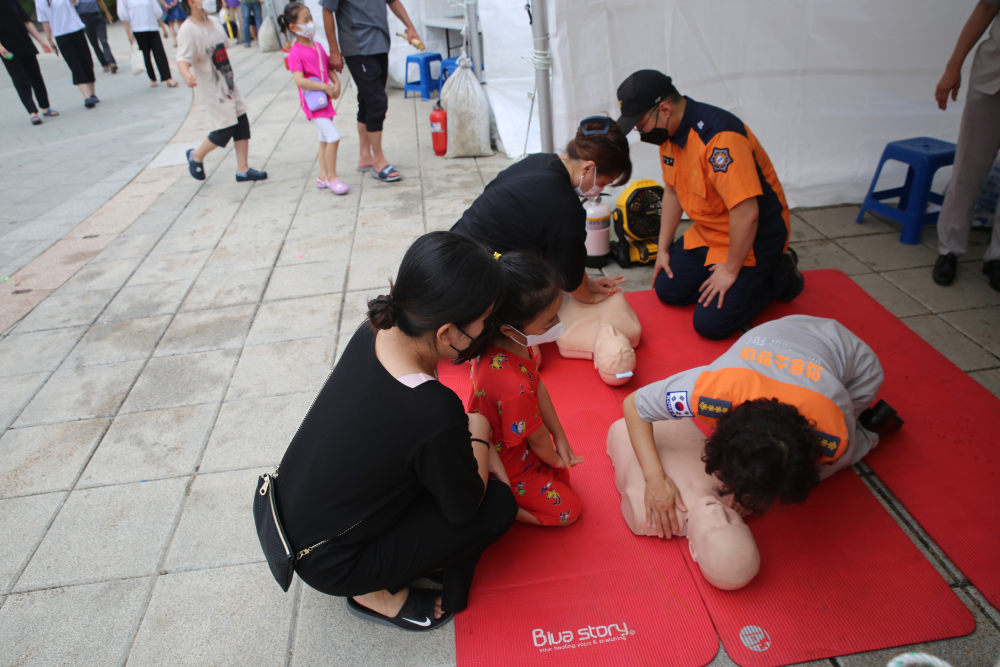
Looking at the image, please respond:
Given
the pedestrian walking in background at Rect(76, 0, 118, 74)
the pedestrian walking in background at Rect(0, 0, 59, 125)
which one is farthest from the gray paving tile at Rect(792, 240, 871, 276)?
the pedestrian walking in background at Rect(76, 0, 118, 74)

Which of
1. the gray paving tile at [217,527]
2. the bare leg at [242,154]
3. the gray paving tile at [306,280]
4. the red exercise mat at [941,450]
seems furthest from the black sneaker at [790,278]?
the bare leg at [242,154]

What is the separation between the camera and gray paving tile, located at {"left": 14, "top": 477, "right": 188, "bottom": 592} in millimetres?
1933

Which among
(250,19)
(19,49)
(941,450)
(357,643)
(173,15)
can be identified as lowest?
(357,643)

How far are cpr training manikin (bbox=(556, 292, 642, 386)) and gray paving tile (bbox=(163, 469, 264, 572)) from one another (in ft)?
4.65

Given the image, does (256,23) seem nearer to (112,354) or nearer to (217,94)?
(217,94)

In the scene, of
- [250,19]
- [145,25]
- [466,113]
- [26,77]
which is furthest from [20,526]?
[250,19]

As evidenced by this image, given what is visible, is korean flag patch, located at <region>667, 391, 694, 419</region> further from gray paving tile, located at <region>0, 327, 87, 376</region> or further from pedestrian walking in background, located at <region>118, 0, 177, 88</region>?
pedestrian walking in background, located at <region>118, 0, 177, 88</region>

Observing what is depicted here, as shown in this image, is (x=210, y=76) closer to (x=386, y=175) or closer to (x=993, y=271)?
(x=386, y=175)

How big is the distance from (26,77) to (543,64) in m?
7.07

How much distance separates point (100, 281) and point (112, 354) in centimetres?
98

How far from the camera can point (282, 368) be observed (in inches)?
111

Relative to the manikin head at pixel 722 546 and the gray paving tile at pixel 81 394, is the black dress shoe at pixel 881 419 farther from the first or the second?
the gray paving tile at pixel 81 394

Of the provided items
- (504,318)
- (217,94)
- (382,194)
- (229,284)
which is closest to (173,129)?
(217,94)

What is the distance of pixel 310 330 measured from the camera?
309 cm
